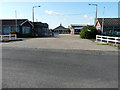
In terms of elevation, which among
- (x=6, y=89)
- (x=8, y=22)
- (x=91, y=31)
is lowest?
(x=6, y=89)

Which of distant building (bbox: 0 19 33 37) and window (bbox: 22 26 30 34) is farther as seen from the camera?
window (bbox: 22 26 30 34)

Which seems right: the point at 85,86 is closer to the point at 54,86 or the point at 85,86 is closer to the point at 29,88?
the point at 54,86

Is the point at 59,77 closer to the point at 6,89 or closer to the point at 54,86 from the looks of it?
the point at 54,86

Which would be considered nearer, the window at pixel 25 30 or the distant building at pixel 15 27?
the distant building at pixel 15 27

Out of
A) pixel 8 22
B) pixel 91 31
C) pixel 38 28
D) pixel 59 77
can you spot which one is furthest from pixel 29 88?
pixel 38 28

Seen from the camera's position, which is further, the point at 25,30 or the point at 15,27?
the point at 25,30

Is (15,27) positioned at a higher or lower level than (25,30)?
higher

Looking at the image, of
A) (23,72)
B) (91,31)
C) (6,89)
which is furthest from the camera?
(91,31)

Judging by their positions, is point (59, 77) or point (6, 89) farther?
point (59, 77)

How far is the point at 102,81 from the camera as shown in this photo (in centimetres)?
391

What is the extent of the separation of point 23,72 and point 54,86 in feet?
5.80

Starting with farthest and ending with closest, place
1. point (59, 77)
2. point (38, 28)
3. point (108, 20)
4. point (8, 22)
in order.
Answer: point (38, 28)
point (8, 22)
point (108, 20)
point (59, 77)

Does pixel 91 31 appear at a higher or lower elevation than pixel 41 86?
higher

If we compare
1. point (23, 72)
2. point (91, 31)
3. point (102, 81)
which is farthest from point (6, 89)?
point (91, 31)
